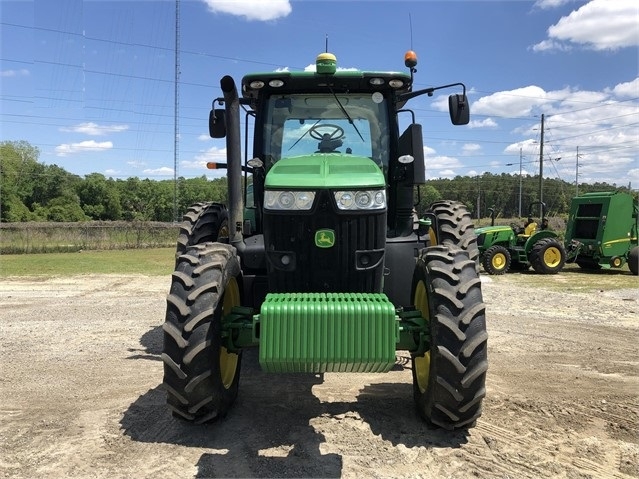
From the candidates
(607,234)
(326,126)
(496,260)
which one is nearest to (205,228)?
(326,126)

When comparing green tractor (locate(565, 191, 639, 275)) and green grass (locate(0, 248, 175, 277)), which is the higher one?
green tractor (locate(565, 191, 639, 275))

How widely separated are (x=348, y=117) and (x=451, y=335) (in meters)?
2.48

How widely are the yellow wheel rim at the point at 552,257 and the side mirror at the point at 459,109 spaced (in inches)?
475

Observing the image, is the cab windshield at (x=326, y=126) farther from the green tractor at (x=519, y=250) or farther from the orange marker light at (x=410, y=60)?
the green tractor at (x=519, y=250)

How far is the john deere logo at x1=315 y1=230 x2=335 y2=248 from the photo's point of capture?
3953mm

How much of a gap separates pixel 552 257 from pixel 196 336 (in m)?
14.4

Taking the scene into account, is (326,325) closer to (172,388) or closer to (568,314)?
(172,388)

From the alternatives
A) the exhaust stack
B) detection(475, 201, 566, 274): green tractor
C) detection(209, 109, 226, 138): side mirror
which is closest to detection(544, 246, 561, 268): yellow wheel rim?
detection(475, 201, 566, 274): green tractor

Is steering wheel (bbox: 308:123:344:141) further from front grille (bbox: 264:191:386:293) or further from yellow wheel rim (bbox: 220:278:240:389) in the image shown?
yellow wheel rim (bbox: 220:278:240:389)

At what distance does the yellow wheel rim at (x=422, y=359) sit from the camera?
13.2ft

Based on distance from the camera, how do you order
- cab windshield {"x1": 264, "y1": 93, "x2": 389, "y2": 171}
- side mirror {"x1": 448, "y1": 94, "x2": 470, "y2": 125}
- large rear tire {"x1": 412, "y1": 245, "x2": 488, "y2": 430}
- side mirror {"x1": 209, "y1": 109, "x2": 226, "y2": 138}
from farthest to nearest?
side mirror {"x1": 209, "y1": 109, "x2": 226, "y2": 138}, cab windshield {"x1": 264, "y1": 93, "x2": 389, "y2": 171}, side mirror {"x1": 448, "y1": 94, "x2": 470, "y2": 125}, large rear tire {"x1": 412, "y1": 245, "x2": 488, "y2": 430}

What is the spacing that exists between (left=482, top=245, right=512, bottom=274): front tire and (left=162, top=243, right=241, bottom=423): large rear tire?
1262 centimetres

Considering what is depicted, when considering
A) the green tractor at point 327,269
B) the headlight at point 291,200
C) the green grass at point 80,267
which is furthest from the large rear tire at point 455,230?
the green grass at point 80,267

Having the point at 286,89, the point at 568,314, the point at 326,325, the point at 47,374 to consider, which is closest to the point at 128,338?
the point at 47,374
